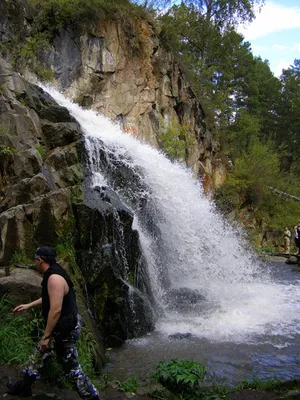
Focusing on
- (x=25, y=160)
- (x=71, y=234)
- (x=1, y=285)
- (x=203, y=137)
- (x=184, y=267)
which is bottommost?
(x=184, y=267)

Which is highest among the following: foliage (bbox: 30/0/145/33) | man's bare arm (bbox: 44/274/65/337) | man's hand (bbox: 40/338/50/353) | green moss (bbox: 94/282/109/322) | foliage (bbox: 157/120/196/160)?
foliage (bbox: 30/0/145/33)

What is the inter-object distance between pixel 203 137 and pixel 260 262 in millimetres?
8099

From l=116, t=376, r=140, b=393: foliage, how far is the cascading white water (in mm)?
2683

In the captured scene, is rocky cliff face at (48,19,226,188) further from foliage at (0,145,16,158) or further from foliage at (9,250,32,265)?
foliage at (9,250,32,265)

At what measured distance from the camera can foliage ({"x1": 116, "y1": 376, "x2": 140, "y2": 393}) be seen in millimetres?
4957

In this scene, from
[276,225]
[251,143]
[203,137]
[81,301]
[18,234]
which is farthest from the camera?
[251,143]

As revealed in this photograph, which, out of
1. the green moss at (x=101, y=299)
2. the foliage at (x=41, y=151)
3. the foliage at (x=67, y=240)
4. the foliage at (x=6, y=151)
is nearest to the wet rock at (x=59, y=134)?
the foliage at (x=41, y=151)

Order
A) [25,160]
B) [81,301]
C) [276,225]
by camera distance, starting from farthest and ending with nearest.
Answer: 1. [276,225]
2. [25,160]
3. [81,301]

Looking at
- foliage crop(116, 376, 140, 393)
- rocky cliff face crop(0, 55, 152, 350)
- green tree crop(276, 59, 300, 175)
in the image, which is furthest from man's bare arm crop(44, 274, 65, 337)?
green tree crop(276, 59, 300, 175)

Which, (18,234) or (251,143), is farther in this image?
(251,143)

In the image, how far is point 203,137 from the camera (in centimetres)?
2219

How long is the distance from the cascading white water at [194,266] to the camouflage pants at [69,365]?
3984 mm

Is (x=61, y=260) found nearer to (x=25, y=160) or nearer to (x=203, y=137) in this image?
(x=25, y=160)

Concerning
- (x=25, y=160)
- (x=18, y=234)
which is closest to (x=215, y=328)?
(x=18, y=234)
